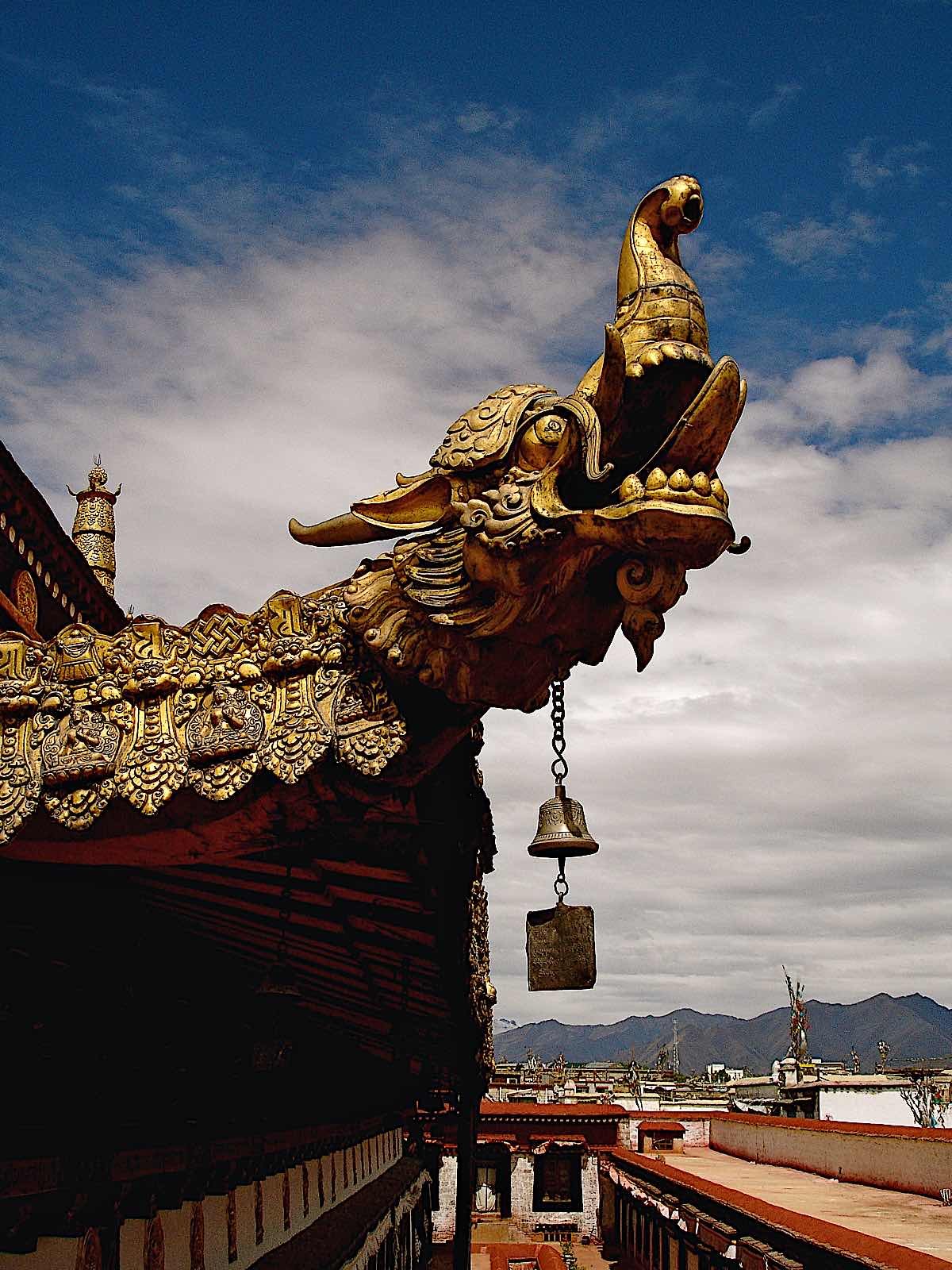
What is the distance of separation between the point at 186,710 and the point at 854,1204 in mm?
19076

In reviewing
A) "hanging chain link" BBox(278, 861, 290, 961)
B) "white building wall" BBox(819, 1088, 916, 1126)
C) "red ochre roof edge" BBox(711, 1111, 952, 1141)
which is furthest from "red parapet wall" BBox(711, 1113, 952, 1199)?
"hanging chain link" BBox(278, 861, 290, 961)

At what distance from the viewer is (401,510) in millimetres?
3666

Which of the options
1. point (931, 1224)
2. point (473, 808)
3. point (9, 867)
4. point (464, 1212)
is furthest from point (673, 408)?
point (931, 1224)

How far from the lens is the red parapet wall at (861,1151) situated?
1966cm

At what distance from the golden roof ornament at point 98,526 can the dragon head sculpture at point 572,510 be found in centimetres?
1356

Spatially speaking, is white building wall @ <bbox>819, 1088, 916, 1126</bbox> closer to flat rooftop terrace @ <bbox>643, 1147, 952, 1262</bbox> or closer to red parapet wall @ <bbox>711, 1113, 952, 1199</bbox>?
red parapet wall @ <bbox>711, 1113, 952, 1199</bbox>

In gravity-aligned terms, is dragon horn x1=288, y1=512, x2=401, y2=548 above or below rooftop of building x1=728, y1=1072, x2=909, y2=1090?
above

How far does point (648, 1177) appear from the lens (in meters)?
Result: 25.4

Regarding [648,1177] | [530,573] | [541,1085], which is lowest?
[541,1085]

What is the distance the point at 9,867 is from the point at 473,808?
1.72 m

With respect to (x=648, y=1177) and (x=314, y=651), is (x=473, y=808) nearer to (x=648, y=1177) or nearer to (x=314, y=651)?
(x=314, y=651)

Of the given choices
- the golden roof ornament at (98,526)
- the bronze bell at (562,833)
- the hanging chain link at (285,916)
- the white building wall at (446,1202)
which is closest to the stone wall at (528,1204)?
the white building wall at (446,1202)

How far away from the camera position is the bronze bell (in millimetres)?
4457

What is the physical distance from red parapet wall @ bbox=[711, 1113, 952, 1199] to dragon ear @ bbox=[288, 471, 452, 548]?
1895 cm
